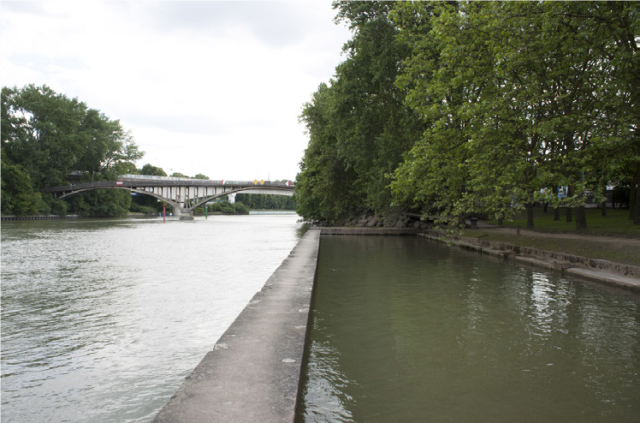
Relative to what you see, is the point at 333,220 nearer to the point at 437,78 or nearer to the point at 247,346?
the point at 437,78

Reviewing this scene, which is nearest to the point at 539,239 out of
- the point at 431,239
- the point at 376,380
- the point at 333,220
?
the point at 431,239

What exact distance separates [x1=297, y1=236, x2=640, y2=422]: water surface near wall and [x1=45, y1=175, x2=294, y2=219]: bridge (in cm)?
6638

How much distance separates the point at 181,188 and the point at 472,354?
76929 mm

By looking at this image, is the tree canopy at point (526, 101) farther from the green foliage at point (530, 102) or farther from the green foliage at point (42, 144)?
the green foliage at point (42, 144)

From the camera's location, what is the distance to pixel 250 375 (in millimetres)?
4184

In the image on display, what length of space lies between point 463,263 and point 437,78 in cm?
717

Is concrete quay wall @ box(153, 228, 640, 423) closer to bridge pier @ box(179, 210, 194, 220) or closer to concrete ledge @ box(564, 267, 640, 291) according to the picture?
concrete ledge @ box(564, 267, 640, 291)

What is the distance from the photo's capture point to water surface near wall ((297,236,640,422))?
4414 mm

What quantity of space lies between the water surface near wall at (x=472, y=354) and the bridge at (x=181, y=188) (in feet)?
218

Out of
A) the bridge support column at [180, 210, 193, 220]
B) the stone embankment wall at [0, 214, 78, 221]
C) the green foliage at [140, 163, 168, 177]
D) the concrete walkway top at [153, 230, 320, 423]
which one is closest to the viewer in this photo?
the concrete walkway top at [153, 230, 320, 423]

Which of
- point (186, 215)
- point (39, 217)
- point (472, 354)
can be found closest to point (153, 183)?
point (186, 215)

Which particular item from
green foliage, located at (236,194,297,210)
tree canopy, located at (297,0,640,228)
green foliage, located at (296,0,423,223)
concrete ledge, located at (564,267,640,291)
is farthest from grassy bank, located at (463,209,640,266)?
green foliage, located at (236,194,297,210)

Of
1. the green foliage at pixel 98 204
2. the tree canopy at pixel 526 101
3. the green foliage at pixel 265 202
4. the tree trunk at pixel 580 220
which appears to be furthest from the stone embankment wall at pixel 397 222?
the green foliage at pixel 265 202

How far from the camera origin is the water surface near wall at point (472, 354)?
14.5 ft
